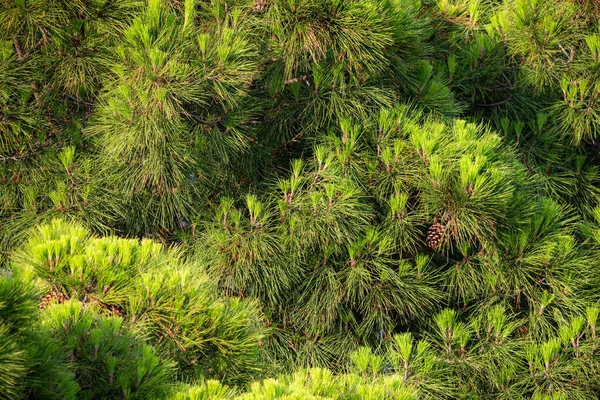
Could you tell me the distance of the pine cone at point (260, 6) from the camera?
2.28 m

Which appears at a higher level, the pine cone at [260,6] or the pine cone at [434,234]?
the pine cone at [260,6]

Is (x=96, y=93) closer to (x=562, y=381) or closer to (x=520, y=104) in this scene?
(x=520, y=104)

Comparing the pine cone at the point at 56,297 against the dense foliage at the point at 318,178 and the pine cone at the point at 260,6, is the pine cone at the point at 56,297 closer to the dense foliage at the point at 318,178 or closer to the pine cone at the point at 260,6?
the dense foliage at the point at 318,178

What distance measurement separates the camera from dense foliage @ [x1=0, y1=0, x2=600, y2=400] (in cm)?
215

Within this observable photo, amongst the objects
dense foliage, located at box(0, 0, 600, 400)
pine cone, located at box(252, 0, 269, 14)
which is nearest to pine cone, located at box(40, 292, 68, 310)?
dense foliage, located at box(0, 0, 600, 400)

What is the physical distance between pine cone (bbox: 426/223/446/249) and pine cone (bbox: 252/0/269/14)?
81 cm

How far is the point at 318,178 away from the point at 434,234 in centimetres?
38

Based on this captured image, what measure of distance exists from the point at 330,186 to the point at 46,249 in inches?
41.1

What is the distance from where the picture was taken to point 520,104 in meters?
2.86

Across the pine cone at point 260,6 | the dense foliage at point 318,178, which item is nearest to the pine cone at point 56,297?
the dense foliage at point 318,178

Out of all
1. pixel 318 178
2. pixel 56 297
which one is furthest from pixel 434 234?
pixel 56 297

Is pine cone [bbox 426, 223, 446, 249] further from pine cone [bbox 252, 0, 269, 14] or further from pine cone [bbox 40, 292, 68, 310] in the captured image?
pine cone [bbox 40, 292, 68, 310]

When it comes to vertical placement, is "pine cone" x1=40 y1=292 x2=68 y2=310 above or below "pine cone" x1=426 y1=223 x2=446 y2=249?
below

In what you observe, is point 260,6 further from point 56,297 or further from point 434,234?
point 56,297
